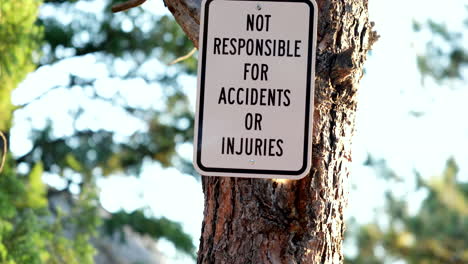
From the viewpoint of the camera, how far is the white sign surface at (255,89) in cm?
190

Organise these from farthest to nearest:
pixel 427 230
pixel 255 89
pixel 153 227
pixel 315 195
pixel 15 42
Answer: pixel 153 227
pixel 427 230
pixel 15 42
pixel 315 195
pixel 255 89

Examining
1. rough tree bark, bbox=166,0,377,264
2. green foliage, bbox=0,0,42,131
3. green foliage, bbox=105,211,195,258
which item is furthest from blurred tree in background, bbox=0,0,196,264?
rough tree bark, bbox=166,0,377,264

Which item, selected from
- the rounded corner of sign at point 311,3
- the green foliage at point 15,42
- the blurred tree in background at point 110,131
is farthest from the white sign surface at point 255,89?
the blurred tree in background at point 110,131

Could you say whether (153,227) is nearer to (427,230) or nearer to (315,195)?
(427,230)

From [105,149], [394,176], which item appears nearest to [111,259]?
[105,149]

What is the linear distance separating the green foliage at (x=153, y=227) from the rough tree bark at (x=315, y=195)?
8.87m

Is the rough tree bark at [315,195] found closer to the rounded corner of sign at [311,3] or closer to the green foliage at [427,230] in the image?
the rounded corner of sign at [311,3]

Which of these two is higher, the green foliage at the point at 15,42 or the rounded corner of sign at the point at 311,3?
the green foliage at the point at 15,42

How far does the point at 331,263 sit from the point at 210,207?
34 centimetres

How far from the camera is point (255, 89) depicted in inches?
75.8

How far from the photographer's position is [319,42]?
2.14 meters

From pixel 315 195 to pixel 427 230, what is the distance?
358 inches

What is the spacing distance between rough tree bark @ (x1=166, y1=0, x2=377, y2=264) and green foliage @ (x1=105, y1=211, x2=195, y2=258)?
8872 millimetres

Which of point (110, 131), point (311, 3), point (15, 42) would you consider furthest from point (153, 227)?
point (311, 3)
